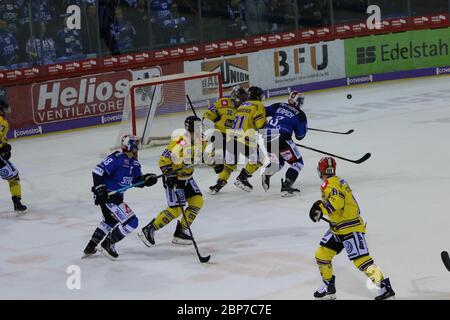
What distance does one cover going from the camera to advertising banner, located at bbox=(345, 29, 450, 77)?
907 inches

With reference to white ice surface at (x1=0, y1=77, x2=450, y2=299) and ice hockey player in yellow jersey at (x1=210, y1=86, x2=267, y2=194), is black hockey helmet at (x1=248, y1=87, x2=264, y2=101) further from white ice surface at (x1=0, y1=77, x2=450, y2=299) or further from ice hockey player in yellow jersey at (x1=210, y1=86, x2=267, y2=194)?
white ice surface at (x1=0, y1=77, x2=450, y2=299)

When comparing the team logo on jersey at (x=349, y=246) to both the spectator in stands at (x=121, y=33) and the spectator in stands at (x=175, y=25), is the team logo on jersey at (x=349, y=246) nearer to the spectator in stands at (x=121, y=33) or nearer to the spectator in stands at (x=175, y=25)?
the spectator in stands at (x=121, y=33)

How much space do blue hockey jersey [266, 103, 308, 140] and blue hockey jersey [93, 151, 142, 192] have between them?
323cm

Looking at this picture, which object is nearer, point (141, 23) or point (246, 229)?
point (246, 229)

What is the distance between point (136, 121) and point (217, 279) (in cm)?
787

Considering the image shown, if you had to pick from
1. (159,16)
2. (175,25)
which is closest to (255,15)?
(175,25)

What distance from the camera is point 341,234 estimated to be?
8.97 metres

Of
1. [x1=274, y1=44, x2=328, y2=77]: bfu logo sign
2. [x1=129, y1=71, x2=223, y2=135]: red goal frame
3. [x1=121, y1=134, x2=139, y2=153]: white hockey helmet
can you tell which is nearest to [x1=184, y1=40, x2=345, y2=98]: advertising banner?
[x1=274, y1=44, x2=328, y2=77]: bfu logo sign

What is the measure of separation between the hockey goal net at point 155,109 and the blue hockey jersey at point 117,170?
652 cm

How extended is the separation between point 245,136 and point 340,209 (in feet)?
16.5

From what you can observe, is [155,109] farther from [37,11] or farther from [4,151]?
[4,151]

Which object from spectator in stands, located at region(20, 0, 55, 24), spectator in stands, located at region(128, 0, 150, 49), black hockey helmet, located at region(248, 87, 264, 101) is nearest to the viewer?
black hockey helmet, located at region(248, 87, 264, 101)

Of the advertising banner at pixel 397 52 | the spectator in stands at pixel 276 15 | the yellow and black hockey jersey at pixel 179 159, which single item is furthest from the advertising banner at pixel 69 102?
the yellow and black hockey jersey at pixel 179 159
